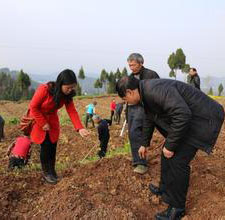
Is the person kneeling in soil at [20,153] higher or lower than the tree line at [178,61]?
higher

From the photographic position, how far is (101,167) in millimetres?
4062

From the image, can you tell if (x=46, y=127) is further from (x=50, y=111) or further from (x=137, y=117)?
(x=137, y=117)

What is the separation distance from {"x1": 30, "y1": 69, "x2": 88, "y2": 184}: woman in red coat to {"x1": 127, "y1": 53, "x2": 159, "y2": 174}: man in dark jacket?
2.18 feet

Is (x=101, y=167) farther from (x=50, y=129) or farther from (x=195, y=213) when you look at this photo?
(x=195, y=213)

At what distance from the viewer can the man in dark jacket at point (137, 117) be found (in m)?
3.86

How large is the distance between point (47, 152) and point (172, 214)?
6.37ft

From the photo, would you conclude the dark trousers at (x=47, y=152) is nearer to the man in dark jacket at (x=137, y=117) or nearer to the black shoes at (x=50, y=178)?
the black shoes at (x=50, y=178)

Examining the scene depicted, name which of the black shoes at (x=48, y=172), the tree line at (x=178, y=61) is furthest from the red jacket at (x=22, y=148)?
the tree line at (x=178, y=61)

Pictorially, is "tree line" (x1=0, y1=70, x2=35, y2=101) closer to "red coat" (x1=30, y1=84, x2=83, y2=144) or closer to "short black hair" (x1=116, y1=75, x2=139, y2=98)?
"red coat" (x1=30, y1=84, x2=83, y2=144)

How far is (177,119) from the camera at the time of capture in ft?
8.20

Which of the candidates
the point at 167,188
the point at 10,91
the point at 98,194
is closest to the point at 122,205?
the point at 98,194

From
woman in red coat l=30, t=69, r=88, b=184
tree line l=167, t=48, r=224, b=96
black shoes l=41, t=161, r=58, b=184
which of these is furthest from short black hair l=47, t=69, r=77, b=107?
tree line l=167, t=48, r=224, b=96

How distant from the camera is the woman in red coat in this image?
3436mm

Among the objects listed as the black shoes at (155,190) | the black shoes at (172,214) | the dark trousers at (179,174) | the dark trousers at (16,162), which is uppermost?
the dark trousers at (179,174)
